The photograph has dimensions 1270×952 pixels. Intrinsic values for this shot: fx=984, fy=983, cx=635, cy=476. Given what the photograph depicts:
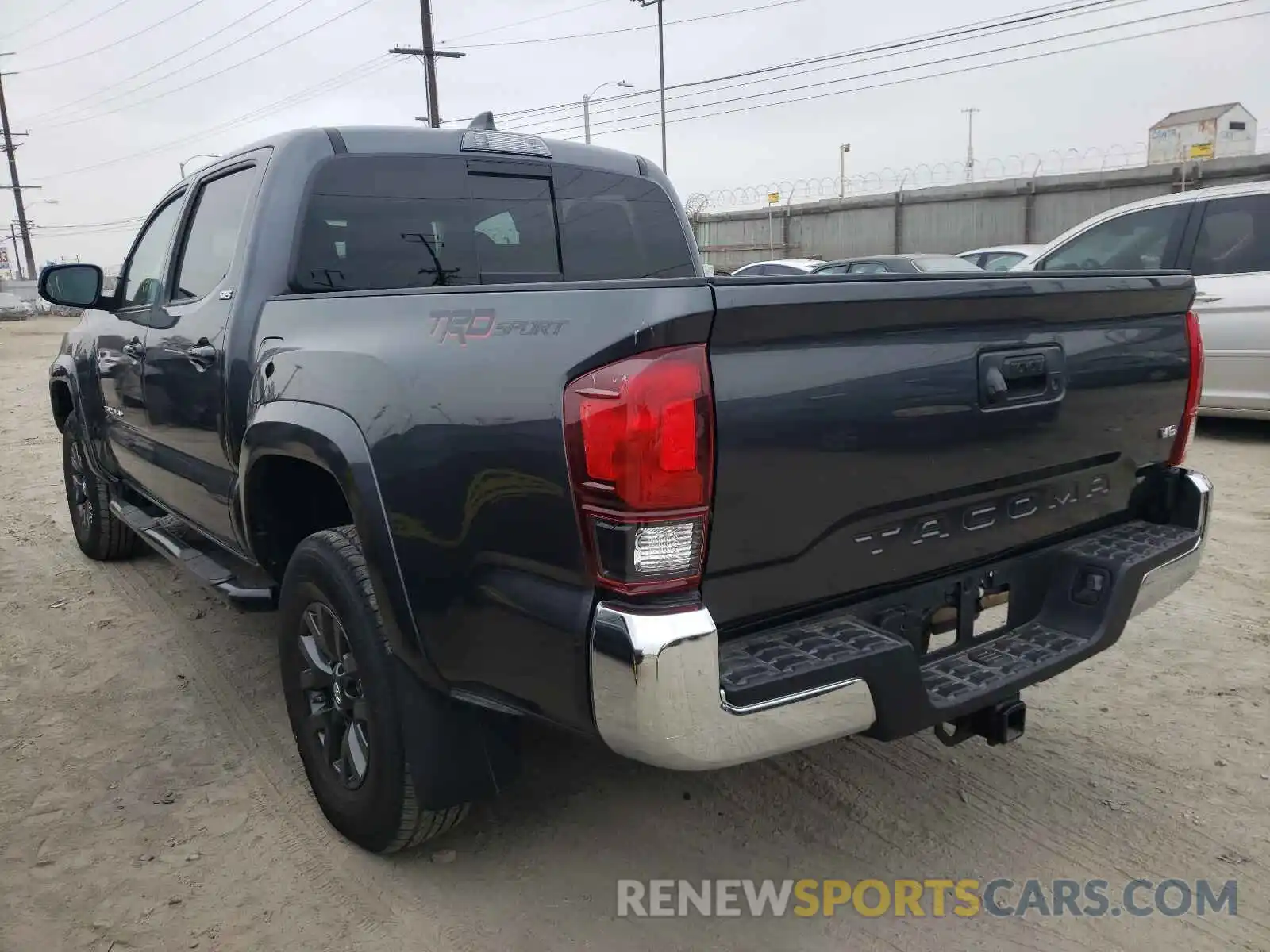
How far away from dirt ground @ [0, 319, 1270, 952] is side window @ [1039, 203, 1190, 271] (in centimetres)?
419

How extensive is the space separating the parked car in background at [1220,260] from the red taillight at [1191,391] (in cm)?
450

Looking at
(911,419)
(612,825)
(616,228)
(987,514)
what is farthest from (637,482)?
(616,228)

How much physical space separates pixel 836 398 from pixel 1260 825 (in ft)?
6.10

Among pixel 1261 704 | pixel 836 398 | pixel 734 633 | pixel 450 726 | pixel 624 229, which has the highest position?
pixel 624 229

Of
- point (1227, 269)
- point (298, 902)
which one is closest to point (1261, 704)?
point (298, 902)

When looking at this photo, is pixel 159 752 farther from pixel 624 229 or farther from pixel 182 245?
pixel 624 229

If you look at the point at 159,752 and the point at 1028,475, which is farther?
the point at 159,752

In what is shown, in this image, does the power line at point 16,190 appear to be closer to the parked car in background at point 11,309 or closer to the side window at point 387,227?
the parked car in background at point 11,309

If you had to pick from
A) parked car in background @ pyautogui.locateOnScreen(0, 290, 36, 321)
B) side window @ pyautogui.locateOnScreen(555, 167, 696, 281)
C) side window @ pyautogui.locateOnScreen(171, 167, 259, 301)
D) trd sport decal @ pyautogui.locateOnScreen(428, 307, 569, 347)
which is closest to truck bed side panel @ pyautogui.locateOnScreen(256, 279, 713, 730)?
trd sport decal @ pyautogui.locateOnScreen(428, 307, 569, 347)

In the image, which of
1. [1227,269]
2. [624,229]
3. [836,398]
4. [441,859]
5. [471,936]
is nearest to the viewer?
[836,398]

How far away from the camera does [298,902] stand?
253cm

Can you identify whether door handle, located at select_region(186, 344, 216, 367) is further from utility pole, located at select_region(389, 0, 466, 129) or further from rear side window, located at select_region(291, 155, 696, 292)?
utility pole, located at select_region(389, 0, 466, 129)

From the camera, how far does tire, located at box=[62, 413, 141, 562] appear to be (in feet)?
17.7

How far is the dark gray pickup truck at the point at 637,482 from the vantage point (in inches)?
73.2
